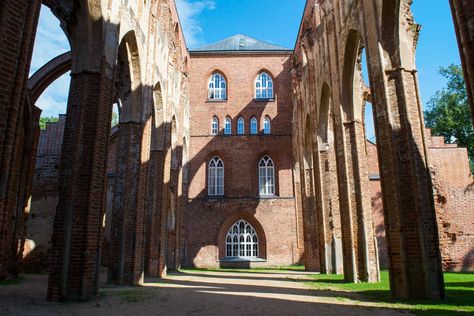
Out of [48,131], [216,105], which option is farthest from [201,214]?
[48,131]

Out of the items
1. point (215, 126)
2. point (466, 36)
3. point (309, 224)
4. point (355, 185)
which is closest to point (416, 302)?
point (355, 185)

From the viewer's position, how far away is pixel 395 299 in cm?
756

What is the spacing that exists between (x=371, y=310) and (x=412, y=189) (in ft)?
8.96

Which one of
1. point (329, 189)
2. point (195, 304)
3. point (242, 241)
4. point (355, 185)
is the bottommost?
point (195, 304)

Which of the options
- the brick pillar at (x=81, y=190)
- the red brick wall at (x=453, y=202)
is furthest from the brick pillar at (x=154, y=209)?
the red brick wall at (x=453, y=202)

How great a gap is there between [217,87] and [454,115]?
59.5ft

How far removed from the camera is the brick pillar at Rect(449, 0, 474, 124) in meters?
4.99

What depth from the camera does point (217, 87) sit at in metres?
26.8

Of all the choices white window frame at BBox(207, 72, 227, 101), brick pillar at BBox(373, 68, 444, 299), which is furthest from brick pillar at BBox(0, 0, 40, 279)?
white window frame at BBox(207, 72, 227, 101)

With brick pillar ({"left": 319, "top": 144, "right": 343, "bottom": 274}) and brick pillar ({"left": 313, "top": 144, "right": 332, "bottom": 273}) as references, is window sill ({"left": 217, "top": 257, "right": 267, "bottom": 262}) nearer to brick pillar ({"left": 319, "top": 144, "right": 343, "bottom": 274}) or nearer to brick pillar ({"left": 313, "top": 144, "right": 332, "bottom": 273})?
brick pillar ({"left": 313, "top": 144, "right": 332, "bottom": 273})

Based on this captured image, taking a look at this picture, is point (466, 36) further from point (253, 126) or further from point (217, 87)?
point (217, 87)

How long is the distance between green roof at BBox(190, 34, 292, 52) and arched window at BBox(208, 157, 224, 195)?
8093mm

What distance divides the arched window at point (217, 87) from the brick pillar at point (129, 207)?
587 inches

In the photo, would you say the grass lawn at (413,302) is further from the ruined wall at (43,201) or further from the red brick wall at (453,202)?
the ruined wall at (43,201)
